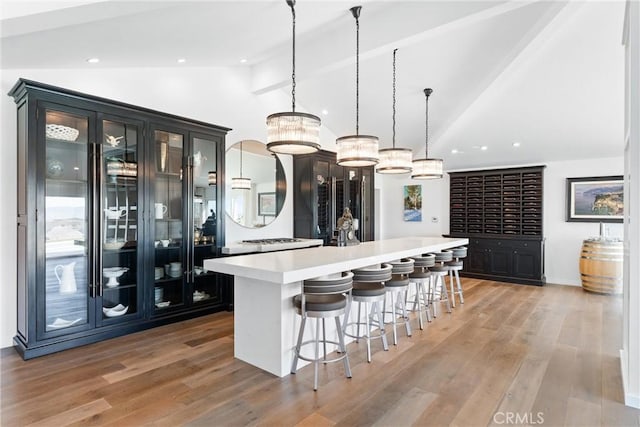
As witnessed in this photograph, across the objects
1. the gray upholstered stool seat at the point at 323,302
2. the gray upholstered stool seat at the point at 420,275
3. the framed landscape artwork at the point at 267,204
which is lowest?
the gray upholstered stool seat at the point at 420,275

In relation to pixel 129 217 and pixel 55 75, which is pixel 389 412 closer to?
pixel 129 217

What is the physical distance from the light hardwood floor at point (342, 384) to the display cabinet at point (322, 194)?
7.87 feet

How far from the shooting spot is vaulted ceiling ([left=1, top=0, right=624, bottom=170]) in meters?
2.79

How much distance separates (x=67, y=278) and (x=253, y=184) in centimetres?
266

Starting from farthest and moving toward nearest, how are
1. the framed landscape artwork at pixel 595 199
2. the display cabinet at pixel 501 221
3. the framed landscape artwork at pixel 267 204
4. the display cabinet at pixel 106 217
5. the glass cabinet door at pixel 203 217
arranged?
1. the display cabinet at pixel 501 221
2. the framed landscape artwork at pixel 595 199
3. the framed landscape artwork at pixel 267 204
4. the glass cabinet door at pixel 203 217
5. the display cabinet at pixel 106 217

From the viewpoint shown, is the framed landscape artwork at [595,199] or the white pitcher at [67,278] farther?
the framed landscape artwork at [595,199]

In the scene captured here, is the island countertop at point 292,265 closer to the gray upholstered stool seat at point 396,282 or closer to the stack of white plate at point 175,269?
the gray upholstered stool seat at point 396,282

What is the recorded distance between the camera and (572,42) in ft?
13.1

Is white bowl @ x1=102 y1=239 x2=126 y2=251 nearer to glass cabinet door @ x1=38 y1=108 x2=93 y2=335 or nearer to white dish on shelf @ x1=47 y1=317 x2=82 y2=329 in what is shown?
glass cabinet door @ x1=38 y1=108 x2=93 y2=335

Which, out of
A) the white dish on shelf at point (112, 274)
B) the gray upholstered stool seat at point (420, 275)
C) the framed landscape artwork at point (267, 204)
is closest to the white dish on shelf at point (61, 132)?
the white dish on shelf at point (112, 274)

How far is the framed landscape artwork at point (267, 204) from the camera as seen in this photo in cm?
547

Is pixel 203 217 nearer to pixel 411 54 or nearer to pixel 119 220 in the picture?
pixel 119 220

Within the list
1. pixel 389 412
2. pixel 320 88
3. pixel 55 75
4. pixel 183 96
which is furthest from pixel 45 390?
pixel 320 88

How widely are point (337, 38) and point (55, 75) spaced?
113 inches
